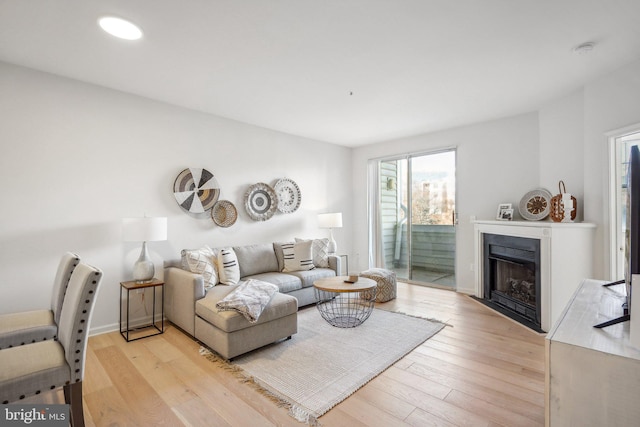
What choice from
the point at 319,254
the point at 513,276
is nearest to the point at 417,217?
the point at 513,276

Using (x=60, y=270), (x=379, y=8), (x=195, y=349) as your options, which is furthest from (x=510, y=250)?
(x=60, y=270)

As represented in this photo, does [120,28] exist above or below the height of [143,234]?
above

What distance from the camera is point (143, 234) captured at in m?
3.02

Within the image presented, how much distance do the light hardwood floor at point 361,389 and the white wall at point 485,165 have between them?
1.89m

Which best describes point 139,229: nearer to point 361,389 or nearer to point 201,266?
point 201,266

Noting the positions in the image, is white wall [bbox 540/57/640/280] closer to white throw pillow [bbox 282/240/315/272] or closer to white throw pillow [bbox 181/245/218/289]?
white throw pillow [bbox 282/240/315/272]

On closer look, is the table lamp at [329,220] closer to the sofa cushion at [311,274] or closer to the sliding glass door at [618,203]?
the sofa cushion at [311,274]

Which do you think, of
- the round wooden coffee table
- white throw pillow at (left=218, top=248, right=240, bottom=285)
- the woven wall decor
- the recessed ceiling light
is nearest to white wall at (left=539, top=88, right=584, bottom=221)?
the round wooden coffee table

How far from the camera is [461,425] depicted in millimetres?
1794

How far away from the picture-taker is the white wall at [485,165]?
13.6ft

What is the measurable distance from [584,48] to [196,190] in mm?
4078

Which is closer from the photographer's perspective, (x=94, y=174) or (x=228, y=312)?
(x=228, y=312)

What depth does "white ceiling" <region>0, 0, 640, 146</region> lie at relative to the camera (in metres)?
2.01

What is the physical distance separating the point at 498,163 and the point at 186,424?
4.69 meters
